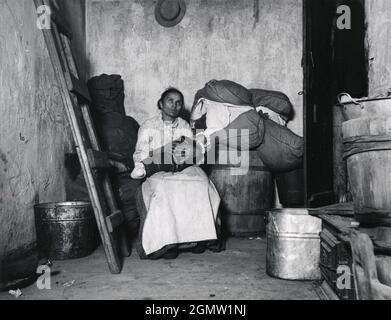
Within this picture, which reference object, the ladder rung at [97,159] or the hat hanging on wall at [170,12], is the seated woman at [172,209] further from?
the hat hanging on wall at [170,12]

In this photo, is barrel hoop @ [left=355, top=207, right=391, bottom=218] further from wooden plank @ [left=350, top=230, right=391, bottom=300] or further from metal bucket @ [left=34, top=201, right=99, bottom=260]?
metal bucket @ [left=34, top=201, right=99, bottom=260]

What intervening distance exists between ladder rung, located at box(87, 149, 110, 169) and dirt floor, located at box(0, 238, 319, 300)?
2.62ft

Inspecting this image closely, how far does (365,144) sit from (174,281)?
1.52m

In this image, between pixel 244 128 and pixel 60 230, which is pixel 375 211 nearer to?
pixel 244 128

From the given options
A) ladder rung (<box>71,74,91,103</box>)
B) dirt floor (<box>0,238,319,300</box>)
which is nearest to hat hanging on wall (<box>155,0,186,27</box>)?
ladder rung (<box>71,74,91,103</box>)

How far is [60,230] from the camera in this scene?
10.6ft

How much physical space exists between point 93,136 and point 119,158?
0.90 meters

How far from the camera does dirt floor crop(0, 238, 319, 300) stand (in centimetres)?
236

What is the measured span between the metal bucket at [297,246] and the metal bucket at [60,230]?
1689 millimetres

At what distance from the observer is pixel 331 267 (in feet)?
7.49

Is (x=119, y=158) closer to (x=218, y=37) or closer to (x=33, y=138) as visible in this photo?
(x=33, y=138)

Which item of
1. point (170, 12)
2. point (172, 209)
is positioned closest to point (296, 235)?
point (172, 209)

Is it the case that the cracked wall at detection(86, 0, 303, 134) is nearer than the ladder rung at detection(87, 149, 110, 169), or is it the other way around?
the ladder rung at detection(87, 149, 110, 169)
